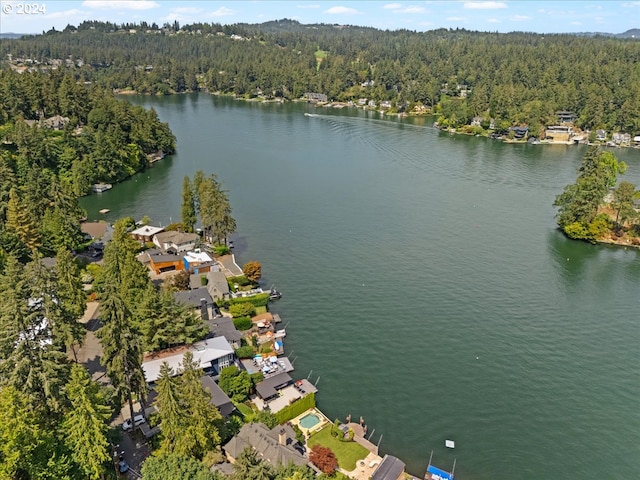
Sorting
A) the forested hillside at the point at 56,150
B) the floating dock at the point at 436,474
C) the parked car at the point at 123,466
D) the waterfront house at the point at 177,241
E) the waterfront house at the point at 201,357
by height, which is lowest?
the floating dock at the point at 436,474

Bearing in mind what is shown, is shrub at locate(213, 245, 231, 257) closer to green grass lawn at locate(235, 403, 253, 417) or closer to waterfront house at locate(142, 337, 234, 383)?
waterfront house at locate(142, 337, 234, 383)

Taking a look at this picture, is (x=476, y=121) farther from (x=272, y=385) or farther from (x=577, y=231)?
(x=272, y=385)

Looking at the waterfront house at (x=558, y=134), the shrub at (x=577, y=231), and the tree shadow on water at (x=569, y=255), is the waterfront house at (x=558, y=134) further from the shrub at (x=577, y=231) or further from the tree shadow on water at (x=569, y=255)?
the shrub at (x=577, y=231)

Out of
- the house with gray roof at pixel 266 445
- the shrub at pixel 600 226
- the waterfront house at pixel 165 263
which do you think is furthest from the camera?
the shrub at pixel 600 226

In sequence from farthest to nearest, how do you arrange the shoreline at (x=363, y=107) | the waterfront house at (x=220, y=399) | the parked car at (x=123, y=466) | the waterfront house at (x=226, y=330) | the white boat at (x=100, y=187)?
1. the shoreline at (x=363, y=107)
2. the white boat at (x=100, y=187)
3. the waterfront house at (x=226, y=330)
4. the waterfront house at (x=220, y=399)
5. the parked car at (x=123, y=466)

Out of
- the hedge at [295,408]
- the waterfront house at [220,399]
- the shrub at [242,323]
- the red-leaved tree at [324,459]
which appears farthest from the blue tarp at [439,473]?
the shrub at [242,323]

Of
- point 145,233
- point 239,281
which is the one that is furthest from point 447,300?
point 145,233

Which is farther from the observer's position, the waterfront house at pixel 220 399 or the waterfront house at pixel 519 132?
the waterfront house at pixel 519 132
